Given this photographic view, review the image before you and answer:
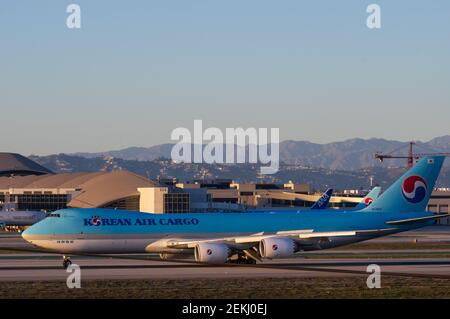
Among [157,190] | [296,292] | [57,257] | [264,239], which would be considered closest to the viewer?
[296,292]

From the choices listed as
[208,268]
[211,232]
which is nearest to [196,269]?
[208,268]

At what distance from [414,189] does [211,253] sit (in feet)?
52.1

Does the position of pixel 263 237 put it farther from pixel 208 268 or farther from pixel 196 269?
pixel 196 269

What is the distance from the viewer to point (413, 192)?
66188mm

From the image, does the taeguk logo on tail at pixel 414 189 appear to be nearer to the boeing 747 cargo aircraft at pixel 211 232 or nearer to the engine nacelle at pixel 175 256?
the boeing 747 cargo aircraft at pixel 211 232

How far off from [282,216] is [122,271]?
13.8 metres

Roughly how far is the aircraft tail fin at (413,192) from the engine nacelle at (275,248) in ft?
28.7

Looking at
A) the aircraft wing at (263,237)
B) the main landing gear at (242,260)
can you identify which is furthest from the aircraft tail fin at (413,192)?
the main landing gear at (242,260)

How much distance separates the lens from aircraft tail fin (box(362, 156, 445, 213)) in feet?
217

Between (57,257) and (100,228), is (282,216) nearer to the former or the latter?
(100,228)

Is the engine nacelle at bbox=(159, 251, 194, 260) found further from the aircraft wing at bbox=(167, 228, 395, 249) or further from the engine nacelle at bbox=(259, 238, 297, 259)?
the engine nacelle at bbox=(259, 238, 297, 259)

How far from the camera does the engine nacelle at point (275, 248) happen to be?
197 feet

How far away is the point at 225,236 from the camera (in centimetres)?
6247
